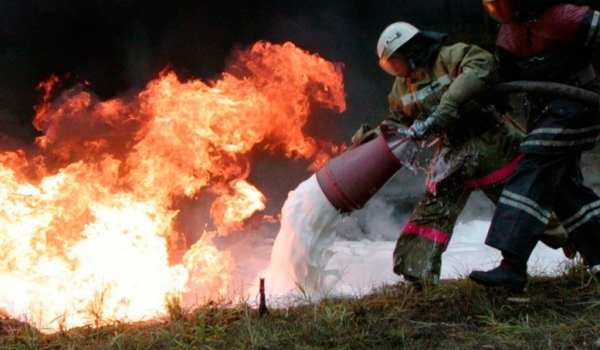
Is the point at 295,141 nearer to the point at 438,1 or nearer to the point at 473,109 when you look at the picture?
the point at 473,109

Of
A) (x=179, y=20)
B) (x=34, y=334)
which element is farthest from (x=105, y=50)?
(x=34, y=334)

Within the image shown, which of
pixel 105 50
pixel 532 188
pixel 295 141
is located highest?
pixel 105 50

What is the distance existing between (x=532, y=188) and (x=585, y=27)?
908mm

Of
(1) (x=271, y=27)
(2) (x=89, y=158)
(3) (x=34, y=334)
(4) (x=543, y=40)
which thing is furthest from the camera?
(1) (x=271, y=27)

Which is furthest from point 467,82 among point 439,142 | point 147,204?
point 147,204

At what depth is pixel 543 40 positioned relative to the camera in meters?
3.88

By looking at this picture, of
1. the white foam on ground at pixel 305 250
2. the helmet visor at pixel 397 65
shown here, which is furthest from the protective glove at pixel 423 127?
the white foam on ground at pixel 305 250

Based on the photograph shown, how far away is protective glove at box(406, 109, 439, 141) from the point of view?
3.99 m

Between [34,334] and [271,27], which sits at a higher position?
[271,27]

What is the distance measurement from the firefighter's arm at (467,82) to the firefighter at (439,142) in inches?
2.2

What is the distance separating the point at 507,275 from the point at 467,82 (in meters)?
1.08

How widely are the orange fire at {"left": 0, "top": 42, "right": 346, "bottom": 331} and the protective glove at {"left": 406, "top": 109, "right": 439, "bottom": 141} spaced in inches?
61.7

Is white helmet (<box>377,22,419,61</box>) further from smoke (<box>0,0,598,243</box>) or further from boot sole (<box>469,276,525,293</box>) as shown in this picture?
smoke (<box>0,0,598,243</box>)

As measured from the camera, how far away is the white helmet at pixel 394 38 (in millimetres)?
4168
